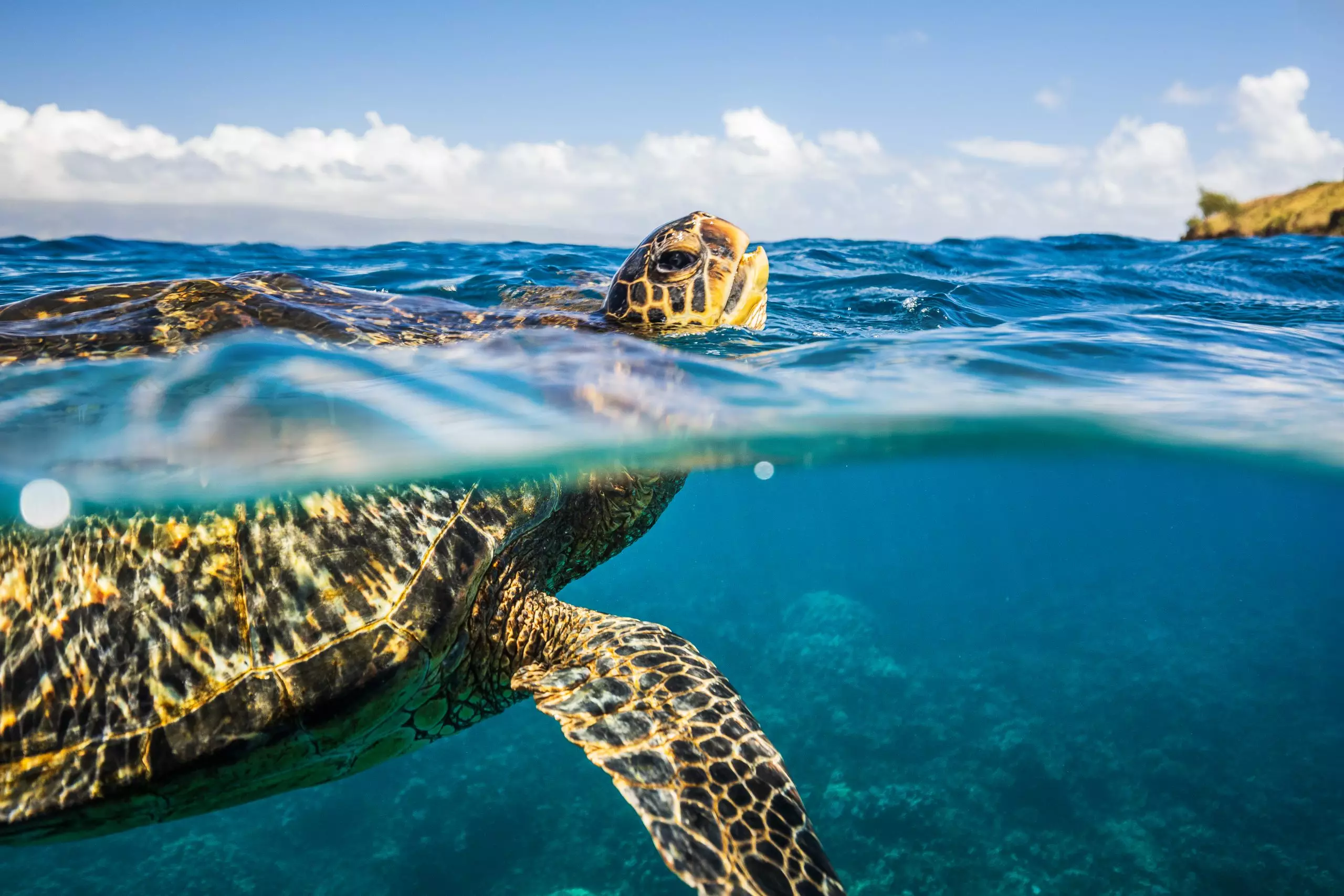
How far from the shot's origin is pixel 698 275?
4750 millimetres

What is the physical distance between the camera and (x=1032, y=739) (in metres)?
11.6

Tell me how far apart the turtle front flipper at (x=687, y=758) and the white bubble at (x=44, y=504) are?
2206mm

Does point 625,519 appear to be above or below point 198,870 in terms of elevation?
above

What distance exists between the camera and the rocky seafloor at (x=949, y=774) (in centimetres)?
865

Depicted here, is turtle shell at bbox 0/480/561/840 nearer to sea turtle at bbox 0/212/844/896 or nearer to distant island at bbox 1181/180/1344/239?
sea turtle at bbox 0/212/844/896

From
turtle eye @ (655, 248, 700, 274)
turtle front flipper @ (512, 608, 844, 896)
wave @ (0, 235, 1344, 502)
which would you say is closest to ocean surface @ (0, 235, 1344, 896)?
wave @ (0, 235, 1344, 502)

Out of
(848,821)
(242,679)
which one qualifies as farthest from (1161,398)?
(848,821)

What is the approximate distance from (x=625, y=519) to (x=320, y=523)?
200 centimetres

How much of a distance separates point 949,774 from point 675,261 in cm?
952

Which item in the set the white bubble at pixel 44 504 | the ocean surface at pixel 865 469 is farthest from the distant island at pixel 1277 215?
the white bubble at pixel 44 504

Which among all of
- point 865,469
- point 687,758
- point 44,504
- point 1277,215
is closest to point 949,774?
point 865,469

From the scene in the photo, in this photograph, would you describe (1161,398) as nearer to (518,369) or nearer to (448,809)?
(518,369)

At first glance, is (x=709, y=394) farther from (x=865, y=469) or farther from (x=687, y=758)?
(x=865, y=469)

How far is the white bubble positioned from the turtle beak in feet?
12.6
